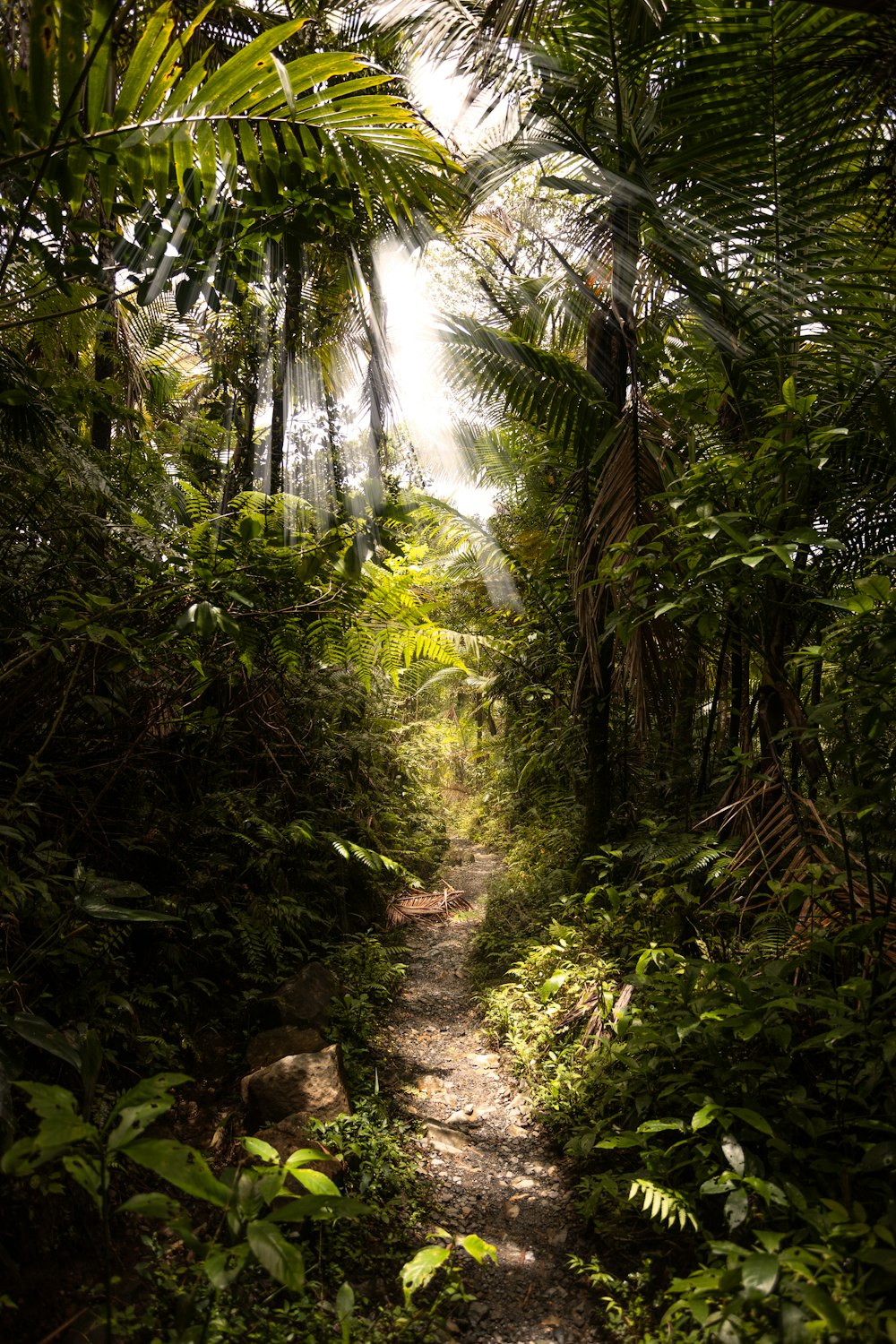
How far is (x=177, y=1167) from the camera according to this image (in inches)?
45.8

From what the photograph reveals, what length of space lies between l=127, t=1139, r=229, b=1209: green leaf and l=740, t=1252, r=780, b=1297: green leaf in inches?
40.3

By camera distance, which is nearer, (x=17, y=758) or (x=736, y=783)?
(x=17, y=758)

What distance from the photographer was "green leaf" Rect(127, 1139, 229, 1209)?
3.75ft

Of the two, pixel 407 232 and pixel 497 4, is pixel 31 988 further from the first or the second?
pixel 407 232

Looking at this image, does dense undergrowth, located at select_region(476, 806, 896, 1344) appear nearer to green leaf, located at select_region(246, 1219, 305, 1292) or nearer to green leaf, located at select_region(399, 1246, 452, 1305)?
green leaf, located at select_region(399, 1246, 452, 1305)

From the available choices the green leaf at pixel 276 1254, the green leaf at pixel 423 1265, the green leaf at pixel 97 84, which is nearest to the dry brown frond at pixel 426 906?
the green leaf at pixel 423 1265

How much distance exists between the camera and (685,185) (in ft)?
9.64

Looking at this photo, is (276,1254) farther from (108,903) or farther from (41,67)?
(41,67)

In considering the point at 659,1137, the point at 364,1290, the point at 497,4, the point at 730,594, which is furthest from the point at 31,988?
the point at 497,4

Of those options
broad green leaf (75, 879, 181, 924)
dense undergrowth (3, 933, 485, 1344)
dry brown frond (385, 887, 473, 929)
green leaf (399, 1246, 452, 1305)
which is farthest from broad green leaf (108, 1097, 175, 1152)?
dry brown frond (385, 887, 473, 929)

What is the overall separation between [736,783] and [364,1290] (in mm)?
2309

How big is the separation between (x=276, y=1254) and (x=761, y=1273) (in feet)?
3.07

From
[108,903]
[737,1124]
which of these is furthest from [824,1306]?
[108,903]

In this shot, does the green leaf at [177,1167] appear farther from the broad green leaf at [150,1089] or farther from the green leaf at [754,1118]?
the green leaf at [754,1118]
